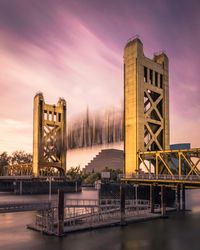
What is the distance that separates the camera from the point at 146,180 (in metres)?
69.0

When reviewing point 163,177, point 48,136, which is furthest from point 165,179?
point 48,136

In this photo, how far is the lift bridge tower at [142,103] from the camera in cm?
8000

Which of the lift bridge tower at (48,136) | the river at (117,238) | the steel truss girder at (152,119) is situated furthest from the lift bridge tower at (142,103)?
the lift bridge tower at (48,136)

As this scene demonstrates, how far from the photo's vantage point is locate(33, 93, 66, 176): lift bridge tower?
150962 mm

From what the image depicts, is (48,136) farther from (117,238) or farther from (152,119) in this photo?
(117,238)

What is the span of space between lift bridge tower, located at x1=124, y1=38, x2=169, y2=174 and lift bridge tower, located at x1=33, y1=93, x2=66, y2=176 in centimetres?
7292

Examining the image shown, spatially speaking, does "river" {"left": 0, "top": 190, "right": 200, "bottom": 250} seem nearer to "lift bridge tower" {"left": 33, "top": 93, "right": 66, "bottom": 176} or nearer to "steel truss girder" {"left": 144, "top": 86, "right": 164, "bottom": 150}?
"steel truss girder" {"left": 144, "top": 86, "right": 164, "bottom": 150}

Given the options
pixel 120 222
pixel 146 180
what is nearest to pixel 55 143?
pixel 146 180

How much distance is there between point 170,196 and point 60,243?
52.8 m

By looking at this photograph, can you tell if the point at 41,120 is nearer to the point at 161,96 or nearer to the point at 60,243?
the point at 161,96

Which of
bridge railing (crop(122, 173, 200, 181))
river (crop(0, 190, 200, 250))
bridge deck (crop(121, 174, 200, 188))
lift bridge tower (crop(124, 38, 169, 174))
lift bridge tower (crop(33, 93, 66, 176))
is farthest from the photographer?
lift bridge tower (crop(33, 93, 66, 176))

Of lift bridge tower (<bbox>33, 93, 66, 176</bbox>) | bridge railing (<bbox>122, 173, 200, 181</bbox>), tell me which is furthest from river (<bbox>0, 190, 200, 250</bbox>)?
lift bridge tower (<bbox>33, 93, 66, 176</bbox>)

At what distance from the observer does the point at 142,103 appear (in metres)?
81.6

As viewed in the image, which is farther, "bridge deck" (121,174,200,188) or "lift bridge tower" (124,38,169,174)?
"lift bridge tower" (124,38,169,174)
